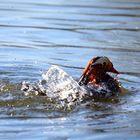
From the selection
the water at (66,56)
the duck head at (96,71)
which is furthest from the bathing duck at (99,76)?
the water at (66,56)

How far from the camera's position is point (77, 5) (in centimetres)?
1923

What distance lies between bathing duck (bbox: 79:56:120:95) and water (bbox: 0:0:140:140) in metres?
0.21

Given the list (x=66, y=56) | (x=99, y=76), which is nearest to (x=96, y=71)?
(x=99, y=76)

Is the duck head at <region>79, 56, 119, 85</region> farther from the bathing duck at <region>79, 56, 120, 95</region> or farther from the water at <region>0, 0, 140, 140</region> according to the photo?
the water at <region>0, 0, 140, 140</region>

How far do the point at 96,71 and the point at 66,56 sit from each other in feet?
10.5

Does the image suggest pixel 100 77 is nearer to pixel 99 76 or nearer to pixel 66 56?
pixel 99 76

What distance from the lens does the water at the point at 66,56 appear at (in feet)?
25.2

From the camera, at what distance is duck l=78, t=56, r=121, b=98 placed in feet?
29.9

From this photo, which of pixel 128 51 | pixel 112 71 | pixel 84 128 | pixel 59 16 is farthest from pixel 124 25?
pixel 84 128

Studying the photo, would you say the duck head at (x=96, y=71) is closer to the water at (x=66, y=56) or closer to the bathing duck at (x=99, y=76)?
the bathing duck at (x=99, y=76)

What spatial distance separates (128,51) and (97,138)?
19.1 feet

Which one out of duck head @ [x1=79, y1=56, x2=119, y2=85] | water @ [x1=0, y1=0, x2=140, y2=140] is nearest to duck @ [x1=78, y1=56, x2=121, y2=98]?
duck head @ [x1=79, y1=56, x2=119, y2=85]

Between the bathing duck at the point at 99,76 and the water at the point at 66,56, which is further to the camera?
the bathing duck at the point at 99,76

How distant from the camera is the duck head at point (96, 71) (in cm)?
916
